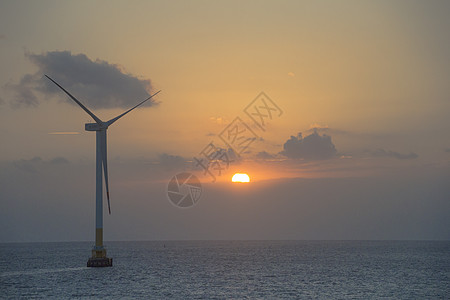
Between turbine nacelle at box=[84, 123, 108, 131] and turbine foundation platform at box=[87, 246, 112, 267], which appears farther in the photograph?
turbine foundation platform at box=[87, 246, 112, 267]

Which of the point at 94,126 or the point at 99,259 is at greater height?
the point at 94,126

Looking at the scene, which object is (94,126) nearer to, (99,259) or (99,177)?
(99,177)

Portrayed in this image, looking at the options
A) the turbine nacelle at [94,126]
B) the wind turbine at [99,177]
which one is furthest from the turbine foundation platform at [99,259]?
the turbine nacelle at [94,126]

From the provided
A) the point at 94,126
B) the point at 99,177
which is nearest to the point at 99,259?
the point at 99,177

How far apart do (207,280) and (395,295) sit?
4607cm

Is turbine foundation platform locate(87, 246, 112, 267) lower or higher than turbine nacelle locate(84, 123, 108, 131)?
lower

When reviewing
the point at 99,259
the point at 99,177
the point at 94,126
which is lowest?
the point at 99,259

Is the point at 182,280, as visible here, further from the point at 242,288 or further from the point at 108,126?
the point at 108,126

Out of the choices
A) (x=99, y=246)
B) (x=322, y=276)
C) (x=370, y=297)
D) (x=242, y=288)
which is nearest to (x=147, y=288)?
(x=242, y=288)

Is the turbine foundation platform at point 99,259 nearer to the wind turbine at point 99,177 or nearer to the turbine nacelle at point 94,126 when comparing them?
the wind turbine at point 99,177

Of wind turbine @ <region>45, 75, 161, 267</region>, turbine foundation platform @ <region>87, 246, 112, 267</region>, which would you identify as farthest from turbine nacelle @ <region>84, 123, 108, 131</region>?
turbine foundation platform @ <region>87, 246, 112, 267</region>

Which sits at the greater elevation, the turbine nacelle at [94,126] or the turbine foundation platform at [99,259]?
the turbine nacelle at [94,126]

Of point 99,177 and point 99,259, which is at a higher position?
point 99,177

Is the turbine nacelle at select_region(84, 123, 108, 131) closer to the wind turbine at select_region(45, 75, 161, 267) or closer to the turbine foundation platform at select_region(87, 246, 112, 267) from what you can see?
the wind turbine at select_region(45, 75, 161, 267)
